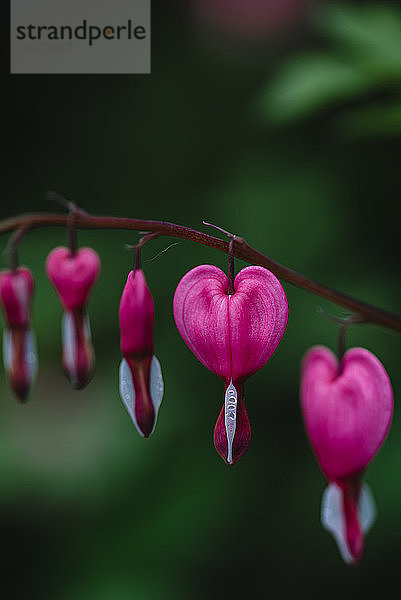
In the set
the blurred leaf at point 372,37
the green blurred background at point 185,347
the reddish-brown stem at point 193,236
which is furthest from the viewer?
the green blurred background at point 185,347

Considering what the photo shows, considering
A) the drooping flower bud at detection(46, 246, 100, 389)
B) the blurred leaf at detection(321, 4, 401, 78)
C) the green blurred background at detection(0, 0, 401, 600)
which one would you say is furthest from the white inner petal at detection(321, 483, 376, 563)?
the green blurred background at detection(0, 0, 401, 600)

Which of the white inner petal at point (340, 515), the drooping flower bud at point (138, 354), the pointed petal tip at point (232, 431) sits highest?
the drooping flower bud at point (138, 354)

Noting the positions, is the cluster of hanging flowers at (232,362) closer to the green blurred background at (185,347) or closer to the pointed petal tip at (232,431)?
the pointed petal tip at (232,431)

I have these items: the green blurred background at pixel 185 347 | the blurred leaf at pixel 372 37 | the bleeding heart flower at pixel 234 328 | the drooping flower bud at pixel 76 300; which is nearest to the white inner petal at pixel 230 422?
the bleeding heart flower at pixel 234 328

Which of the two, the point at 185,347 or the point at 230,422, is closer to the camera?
the point at 230,422

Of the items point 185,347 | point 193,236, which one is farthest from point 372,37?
point 185,347

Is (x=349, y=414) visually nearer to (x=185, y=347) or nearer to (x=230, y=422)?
(x=230, y=422)

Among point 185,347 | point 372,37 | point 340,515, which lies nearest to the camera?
point 340,515

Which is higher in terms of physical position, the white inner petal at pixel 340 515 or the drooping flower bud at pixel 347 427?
the drooping flower bud at pixel 347 427
